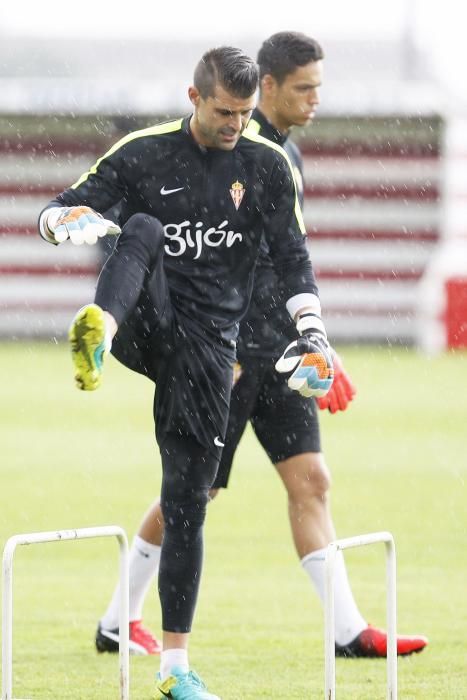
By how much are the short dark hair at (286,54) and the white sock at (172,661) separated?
252 centimetres

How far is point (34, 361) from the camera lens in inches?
858

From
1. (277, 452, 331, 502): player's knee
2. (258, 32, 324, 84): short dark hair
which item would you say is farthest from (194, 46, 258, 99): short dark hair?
(277, 452, 331, 502): player's knee

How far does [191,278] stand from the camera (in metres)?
5.33

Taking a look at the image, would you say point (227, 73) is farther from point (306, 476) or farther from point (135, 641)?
point (135, 641)

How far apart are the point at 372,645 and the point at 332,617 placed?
183 cm

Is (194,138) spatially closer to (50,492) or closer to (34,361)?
(50,492)

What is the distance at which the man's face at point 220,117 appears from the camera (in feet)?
16.8

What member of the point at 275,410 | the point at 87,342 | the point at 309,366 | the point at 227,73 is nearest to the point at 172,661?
the point at 309,366

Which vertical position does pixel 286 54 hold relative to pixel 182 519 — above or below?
above

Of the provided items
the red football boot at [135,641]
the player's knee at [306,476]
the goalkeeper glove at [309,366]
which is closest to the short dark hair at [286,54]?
the player's knee at [306,476]

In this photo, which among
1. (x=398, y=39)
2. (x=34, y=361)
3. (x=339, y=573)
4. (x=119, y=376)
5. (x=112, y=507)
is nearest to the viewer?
(x=339, y=573)

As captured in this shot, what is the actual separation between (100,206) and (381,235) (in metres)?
21.8

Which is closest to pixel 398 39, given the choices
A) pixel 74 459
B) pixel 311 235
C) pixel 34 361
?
pixel 311 235

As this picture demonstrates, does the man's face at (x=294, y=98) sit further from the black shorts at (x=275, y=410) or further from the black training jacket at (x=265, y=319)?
the black shorts at (x=275, y=410)
